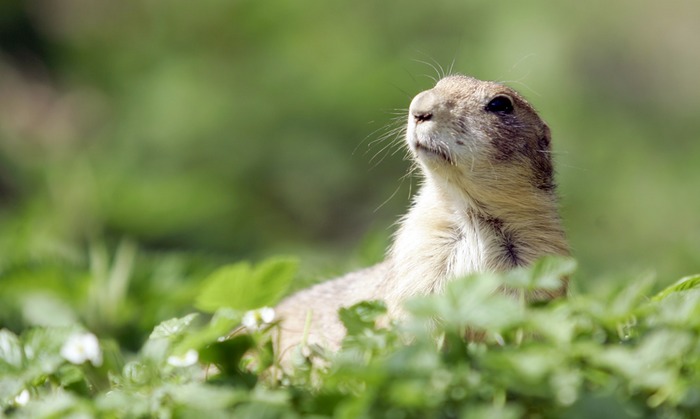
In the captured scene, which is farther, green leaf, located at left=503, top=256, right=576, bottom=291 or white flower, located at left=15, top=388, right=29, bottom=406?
white flower, located at left=15, top=388, right=29, bottom=406

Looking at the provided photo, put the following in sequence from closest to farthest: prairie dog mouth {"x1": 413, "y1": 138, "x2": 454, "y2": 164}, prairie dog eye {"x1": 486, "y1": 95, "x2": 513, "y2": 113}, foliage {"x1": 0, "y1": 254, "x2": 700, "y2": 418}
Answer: foliage {"x1": 0, "y1": 254, "x2": 700, "y2": 418} → prairie dog mouth {"x1": 413, "y1": 138, "x2": 454, "y2": 164} → prairie dog eye {"x1": 486, "y1": 95, "x2": 513, "y2": 113}

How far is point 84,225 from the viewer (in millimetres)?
7992

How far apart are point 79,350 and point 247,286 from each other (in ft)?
1.93

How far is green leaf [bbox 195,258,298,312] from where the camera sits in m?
3.60

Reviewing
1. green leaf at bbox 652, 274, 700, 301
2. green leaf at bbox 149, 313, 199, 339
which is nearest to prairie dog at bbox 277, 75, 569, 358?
green leaf at bbox 652, 274, 700, 301

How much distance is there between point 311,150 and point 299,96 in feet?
2.30

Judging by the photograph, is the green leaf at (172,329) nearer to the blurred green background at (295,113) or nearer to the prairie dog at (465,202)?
the prairie dog at (465,202)

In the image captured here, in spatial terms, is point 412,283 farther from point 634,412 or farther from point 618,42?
point 618,42

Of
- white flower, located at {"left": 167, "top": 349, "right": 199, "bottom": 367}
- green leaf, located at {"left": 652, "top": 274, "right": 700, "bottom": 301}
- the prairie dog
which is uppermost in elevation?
the prairie dog

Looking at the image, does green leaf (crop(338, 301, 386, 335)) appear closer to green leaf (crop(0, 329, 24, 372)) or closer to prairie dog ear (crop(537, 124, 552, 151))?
green leaf (crop(0, 329, 24, 372))

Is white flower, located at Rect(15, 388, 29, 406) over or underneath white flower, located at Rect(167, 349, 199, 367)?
underneath

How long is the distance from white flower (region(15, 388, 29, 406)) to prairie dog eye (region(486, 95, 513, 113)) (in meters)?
2.65

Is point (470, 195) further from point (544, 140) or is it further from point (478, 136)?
point (544, 140)

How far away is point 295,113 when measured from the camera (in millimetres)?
12109
